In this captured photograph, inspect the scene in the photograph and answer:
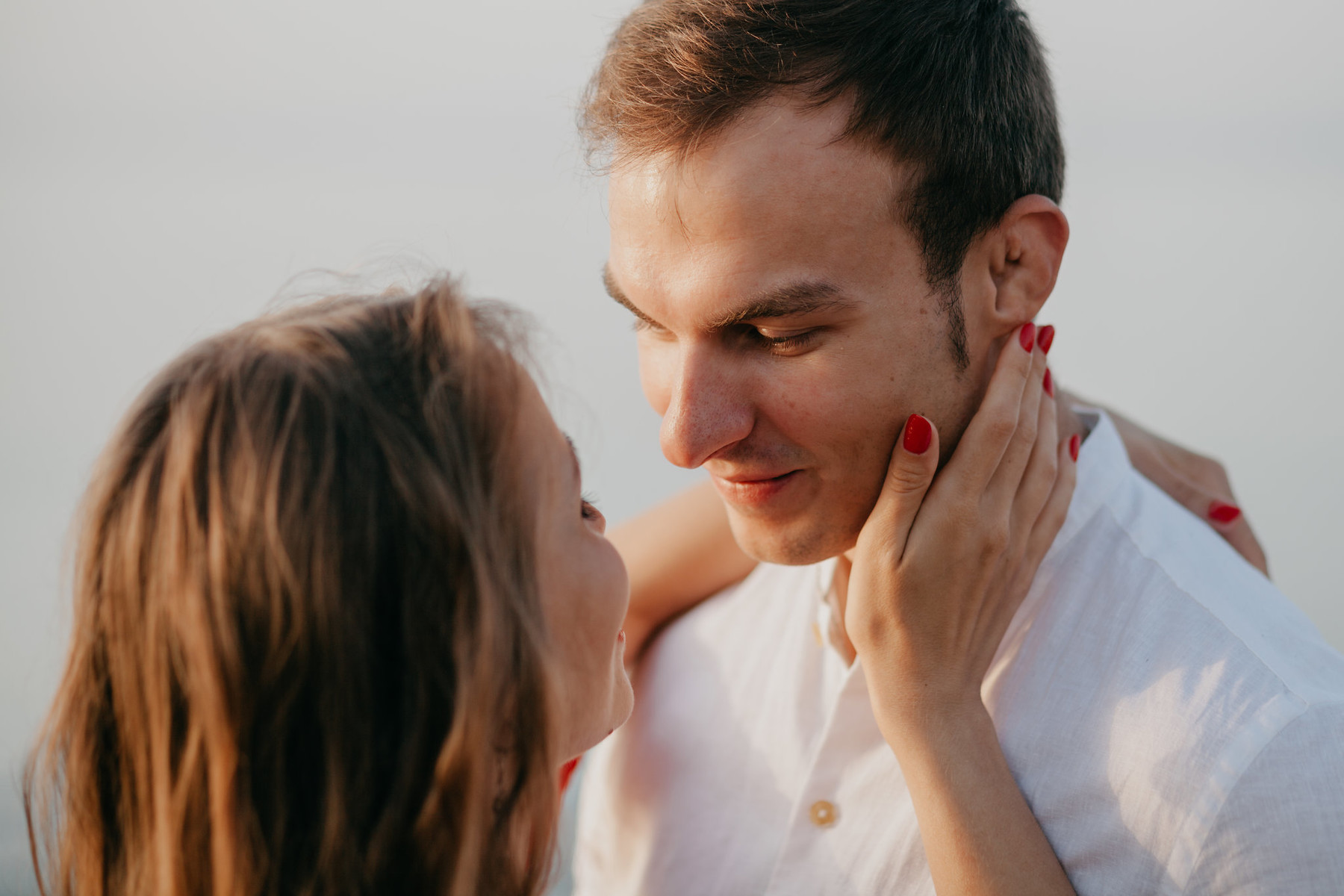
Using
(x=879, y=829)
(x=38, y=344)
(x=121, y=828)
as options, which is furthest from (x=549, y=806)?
(x=38, y=344)

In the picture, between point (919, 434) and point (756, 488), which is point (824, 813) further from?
point (919, 434)

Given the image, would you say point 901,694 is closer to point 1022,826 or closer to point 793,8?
point 1022,826

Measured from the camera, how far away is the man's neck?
1.90m

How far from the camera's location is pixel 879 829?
1.69 meters

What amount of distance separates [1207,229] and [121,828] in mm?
4531

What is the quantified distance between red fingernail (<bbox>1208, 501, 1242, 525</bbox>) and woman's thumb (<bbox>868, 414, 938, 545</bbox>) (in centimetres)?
78

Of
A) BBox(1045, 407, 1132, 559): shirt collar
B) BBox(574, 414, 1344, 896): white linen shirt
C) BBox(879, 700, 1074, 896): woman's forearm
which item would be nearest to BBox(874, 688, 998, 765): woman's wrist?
BBox(879, 700, 1074, 896): woman's forearm

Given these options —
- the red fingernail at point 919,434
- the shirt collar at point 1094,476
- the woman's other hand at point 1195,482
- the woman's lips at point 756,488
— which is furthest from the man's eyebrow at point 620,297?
the woman's other hand at point 1195,482

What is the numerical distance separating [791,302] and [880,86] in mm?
379

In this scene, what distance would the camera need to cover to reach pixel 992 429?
1633 millimetres

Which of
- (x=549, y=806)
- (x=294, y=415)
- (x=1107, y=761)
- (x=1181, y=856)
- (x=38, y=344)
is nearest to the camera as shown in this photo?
(x=294, y=415)

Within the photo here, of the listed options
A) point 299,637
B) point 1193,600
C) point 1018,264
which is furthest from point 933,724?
point 299,637

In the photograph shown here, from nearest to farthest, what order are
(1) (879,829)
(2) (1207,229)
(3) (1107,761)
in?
1. (3) (1107,761)
2. (1) (879,829)
3. (2) (1207,229)

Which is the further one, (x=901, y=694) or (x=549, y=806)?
(x=901, y=694)
